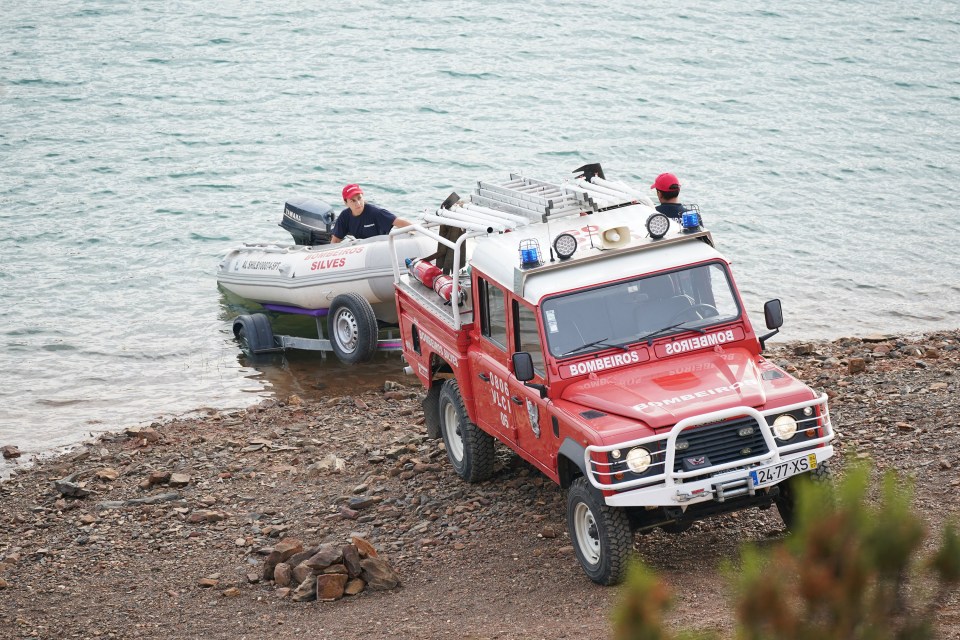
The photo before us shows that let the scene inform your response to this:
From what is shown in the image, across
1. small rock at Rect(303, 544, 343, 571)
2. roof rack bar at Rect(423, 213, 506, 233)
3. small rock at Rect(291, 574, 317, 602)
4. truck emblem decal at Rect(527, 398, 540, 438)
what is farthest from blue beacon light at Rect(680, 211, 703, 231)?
small rock at Rect(291, 574, 317, 602)

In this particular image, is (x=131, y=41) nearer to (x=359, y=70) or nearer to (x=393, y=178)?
(x=359, y=70)

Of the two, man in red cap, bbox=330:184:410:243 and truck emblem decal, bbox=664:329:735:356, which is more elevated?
truck emblem decal, bbox=664:329:735:356

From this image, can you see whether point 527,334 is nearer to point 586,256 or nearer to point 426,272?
point 586,256

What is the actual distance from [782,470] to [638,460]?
0.93 metres

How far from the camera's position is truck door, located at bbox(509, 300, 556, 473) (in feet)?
26.4

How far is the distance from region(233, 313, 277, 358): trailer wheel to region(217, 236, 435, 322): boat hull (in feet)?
1.56

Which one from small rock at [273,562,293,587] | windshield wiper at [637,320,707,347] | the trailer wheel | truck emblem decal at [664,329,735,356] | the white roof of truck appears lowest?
the trailer wheel

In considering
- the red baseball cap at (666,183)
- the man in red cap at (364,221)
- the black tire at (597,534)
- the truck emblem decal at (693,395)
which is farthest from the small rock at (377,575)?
the man in red cap at (364,221)

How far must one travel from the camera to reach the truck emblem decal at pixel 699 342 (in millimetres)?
8125

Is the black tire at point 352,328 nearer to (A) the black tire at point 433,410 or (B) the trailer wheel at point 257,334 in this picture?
(B) the trailer wheel at point 257,334

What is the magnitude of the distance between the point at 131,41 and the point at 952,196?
21708mm

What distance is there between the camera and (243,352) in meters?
15.6

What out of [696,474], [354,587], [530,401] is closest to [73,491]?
[354,587]

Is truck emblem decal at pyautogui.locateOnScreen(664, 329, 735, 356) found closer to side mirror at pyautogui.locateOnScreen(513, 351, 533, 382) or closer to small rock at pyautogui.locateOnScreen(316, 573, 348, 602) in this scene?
side mirror at pyautogui.locateOnScreen(513, 351, 533, 382)
